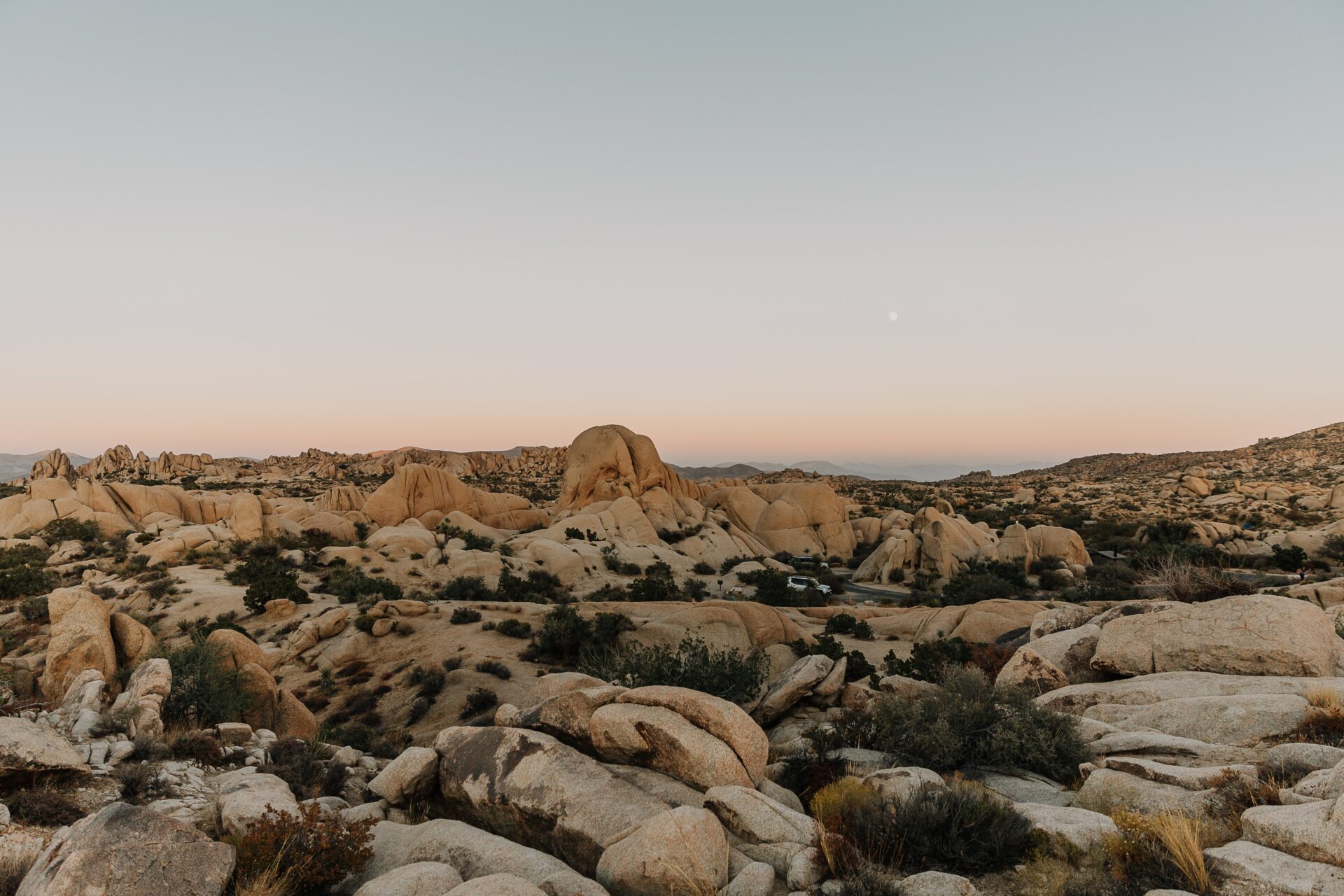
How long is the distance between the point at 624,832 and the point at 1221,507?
85.1 m

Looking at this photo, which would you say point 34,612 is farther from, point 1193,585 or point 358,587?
point 1193,585

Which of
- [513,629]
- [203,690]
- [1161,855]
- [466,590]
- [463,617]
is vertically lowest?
[466,590]

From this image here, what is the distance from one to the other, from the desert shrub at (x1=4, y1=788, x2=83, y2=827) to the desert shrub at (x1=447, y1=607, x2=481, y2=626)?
2097cm

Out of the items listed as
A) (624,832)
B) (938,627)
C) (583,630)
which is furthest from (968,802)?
(938,627)

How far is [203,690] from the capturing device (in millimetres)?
12992

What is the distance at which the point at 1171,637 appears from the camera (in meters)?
13.0

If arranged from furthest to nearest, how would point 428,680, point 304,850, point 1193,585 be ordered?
1. point 428,680
2. point 1193,585
3. point 304,850

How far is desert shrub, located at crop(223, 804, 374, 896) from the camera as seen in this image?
6.29 m

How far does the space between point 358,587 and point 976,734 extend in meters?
32.1

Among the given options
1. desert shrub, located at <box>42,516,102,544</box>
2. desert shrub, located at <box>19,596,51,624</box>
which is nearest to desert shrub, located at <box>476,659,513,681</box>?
desert shrub, located at <box>19,596,51,624</box>

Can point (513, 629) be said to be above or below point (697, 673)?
below

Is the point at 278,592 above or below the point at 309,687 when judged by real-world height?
above

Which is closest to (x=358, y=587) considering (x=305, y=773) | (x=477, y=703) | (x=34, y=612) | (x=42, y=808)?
(x=34, y=612)

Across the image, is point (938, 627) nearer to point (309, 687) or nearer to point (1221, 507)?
point (309, 687)
